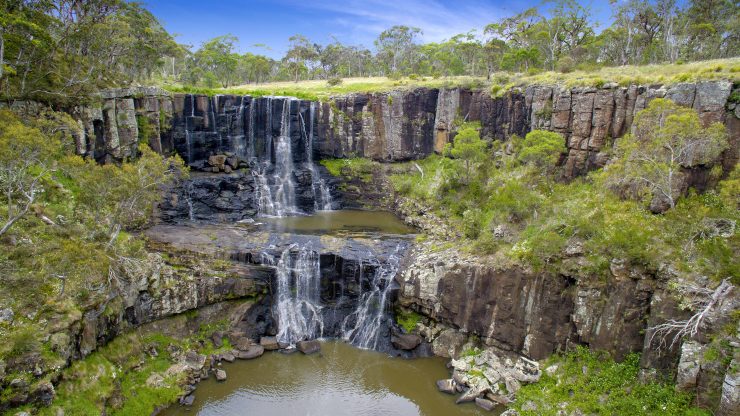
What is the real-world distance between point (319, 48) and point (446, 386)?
74132 millimetres

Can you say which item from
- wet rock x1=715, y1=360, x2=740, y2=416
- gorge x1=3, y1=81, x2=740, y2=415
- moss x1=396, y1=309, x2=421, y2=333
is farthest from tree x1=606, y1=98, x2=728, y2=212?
moss x1=396, y1=309, x2=421, y2=333

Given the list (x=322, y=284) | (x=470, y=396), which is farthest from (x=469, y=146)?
(x=470, y=396)

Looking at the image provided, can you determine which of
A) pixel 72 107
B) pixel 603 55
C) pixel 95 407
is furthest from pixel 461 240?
pixel 603 55

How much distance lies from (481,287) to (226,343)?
15.2 meters

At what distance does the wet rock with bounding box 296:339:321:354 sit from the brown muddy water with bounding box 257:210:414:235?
10.6 meters

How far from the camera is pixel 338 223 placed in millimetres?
40250

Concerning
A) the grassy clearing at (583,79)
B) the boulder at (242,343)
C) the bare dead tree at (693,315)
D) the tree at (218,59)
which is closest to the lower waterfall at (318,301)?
the boulder at (242,343)

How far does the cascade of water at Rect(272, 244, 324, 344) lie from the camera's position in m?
28.8

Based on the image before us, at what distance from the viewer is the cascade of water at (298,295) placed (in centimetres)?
2875

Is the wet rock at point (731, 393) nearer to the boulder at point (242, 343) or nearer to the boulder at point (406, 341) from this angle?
the boulder at point (406, 341)

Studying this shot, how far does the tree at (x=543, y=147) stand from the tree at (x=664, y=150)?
568 cm

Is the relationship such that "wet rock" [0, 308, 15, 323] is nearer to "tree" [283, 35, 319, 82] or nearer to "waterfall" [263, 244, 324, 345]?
"waterfall" [263, 244, 324, 345]

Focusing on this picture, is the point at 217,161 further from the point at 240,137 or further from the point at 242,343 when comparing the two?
the point at 242,343

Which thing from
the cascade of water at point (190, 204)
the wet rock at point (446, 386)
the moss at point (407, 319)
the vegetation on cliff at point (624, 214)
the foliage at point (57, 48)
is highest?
the foliage at point (57, 48)
